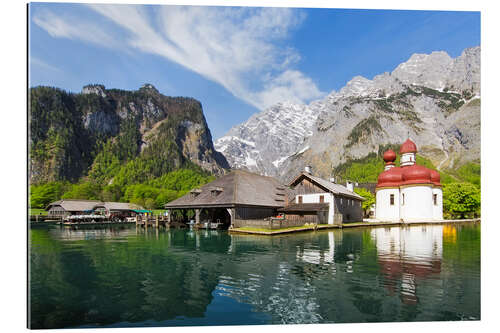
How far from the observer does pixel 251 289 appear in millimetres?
11492

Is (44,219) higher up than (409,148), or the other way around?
(409,148)

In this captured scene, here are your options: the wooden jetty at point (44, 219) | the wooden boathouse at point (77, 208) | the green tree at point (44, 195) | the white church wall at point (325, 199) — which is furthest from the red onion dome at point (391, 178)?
the green tree at point (44, 195)

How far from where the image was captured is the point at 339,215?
4441cm

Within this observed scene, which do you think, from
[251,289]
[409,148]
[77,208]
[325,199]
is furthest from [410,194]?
[77,208]

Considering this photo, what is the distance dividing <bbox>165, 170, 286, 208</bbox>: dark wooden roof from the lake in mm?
19296

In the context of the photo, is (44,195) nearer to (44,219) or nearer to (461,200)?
(44,219)

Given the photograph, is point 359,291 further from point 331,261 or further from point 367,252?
point 367,252

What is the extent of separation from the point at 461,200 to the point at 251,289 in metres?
64.0

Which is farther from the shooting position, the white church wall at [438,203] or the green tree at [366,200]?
the green tree at [366,200]

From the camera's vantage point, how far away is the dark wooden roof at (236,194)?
38625 millimetres

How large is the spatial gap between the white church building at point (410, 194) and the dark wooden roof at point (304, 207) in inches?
853

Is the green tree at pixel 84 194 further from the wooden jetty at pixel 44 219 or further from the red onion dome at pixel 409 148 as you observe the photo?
the red onion dome at pixel 409 148

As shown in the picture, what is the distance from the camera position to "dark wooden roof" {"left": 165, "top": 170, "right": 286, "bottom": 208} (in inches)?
1521

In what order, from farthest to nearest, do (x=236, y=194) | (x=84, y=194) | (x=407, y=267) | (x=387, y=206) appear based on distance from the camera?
1. (x=84, y=194)
2. (x=387, y=206)
3. (x=236, y=194)
4. (x=407, y=267)
